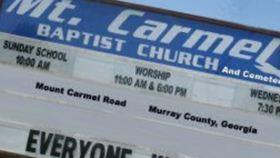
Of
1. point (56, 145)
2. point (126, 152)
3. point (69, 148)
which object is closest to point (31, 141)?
point (56, 145)

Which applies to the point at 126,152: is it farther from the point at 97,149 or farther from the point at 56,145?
the point at 56,145

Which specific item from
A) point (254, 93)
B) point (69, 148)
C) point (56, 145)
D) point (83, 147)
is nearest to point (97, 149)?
point (83, 147)

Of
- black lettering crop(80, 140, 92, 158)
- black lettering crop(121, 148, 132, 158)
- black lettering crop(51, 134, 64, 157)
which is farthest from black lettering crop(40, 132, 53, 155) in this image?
black lettering crop(121, 148, 132, 158)

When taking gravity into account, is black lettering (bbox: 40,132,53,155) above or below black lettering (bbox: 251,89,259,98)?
below

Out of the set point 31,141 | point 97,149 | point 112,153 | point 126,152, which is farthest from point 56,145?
point 126,152

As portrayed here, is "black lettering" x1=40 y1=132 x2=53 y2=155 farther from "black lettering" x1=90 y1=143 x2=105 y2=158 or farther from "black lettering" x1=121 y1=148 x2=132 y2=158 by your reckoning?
"black lettering" x1=121 y1=148 x2=132 y2=158

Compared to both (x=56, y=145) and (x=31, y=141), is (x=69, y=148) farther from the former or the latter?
(x=31, y=141)

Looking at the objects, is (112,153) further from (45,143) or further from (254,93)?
(254,93)

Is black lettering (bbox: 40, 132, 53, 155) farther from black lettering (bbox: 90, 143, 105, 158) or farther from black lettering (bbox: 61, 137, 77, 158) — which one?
black lettering (bbox: 90, 143, 105, 158)

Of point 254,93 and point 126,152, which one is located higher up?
point 254,93

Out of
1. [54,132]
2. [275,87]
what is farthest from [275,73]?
[54,132]

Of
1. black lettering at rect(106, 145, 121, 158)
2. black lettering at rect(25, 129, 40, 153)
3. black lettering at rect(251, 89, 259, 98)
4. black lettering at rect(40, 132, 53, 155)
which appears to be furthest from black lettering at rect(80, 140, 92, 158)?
black lettering at rect(251, 89, 259, 98)

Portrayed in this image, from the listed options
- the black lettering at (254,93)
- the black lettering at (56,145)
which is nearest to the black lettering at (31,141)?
the black lettering at (56,145)

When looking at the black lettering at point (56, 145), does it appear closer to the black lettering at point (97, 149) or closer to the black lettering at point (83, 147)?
the black lettering at point (83, 147)
